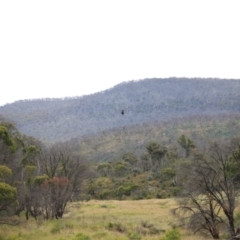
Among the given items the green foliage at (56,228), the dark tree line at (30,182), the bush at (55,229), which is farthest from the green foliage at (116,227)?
the dark tree line at (30,182)

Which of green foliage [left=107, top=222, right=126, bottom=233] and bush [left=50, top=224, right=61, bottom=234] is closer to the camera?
bush [left=50, top=224, right=61, bottom=234]

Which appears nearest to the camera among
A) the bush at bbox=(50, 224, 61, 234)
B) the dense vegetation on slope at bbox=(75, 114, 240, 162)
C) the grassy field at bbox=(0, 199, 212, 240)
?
the grassy field at bbox=(0, 199, 212, 240)

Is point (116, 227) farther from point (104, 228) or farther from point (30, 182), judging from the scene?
point (30, 182)

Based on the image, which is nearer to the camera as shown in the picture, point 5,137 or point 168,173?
point 5,137

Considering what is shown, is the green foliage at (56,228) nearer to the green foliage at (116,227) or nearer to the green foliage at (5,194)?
the green foliage at (116,227)

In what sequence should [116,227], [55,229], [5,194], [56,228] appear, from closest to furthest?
[5,194], [55,229], [56,228], [116,227]

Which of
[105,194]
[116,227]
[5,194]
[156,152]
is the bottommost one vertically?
[105,194]

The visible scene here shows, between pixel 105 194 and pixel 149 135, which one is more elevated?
pixel 149 135

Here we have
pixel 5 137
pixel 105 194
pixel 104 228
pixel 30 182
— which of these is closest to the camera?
pixel 5 137

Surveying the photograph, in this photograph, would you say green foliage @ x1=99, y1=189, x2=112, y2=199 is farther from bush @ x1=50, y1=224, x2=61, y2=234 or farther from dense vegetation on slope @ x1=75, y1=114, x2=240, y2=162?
dense vegetation on slope @ x1=75, y1=114, x2=240, y2=162

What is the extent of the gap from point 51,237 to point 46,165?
16311 mm

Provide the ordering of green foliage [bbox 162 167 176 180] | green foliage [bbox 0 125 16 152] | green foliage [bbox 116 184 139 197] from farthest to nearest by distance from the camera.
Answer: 1. green foliage [bbox 162 167 176 180]
2. green foliage [bbox 116 184 139 197]
3. green foliage [bbox 0 125 16 152]

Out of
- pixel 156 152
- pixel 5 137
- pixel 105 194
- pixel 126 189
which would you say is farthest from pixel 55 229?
pixel 156 152

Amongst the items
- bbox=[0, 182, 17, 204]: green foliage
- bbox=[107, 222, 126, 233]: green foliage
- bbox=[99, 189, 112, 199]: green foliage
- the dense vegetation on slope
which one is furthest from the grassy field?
the dense vegetation on slope
